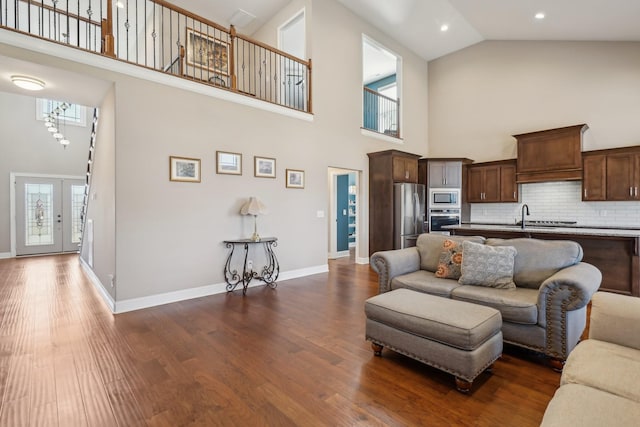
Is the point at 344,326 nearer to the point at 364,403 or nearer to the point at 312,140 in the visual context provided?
the point at 364,403

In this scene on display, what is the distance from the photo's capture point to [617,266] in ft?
13.5

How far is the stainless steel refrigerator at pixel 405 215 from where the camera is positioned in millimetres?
6164

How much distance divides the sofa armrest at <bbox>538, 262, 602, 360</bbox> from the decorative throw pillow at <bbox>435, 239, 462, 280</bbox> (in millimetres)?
854

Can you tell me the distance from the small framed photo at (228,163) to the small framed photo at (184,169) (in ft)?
1.01

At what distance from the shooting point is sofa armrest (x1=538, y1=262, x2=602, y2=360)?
86.1 inches

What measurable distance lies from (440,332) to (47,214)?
33.5 feet

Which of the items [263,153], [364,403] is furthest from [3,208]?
[364,403]

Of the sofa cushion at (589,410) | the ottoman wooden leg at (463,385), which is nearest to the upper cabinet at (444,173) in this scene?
the ottoman wooden leg at (463,385)

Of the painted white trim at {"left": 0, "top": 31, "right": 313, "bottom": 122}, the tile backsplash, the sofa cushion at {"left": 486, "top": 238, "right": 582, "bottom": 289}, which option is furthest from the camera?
the tile backsplash

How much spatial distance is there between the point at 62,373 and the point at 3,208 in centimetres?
785

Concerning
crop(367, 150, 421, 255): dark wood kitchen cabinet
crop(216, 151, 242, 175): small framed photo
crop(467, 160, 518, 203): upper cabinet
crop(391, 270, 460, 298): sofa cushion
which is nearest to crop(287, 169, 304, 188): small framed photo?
crop(216, 151, 242, 175): small framed photo

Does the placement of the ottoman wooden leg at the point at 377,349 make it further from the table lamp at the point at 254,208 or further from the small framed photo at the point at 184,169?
the small framed photo at the point at 184,169

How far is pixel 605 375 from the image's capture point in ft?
4.50

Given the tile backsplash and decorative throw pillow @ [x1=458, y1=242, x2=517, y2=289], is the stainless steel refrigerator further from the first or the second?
decorative throw pillow @ [x1=458, y1=242, x2=517, y2=289]
